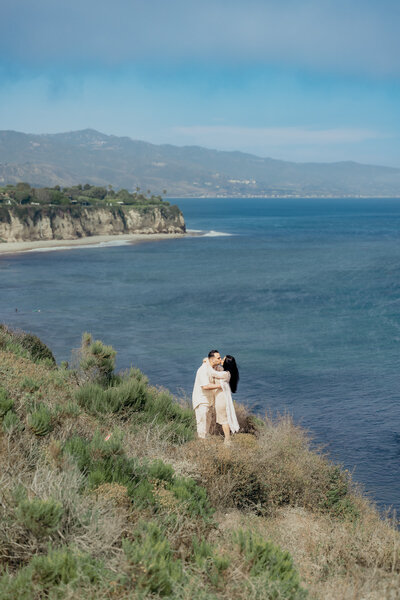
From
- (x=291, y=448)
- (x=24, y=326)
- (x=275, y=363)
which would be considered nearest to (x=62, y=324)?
(x=24, y=326)

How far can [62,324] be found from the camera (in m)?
40.4

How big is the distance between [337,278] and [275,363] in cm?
3363

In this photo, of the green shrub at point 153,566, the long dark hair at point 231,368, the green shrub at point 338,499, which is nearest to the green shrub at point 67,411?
the long dark hair at point 231,368

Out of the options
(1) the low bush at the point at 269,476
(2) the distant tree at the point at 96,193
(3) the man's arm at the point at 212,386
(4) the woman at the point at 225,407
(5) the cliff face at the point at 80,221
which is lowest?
(1) the low bush at the point at 269,476

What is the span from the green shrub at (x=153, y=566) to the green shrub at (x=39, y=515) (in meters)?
0.67

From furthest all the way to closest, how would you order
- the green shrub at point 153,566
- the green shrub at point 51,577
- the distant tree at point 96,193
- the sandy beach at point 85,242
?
the distant tree at point 96,193, the sandy beach at point 85,242, the green shrub at point 153,566, the green shrub at point 51,577

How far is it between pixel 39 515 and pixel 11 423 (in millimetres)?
2560

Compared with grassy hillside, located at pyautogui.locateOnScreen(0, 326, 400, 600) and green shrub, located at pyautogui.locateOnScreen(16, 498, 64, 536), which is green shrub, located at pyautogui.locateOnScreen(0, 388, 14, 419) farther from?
green shrub, located at pyautogui.locateOnScreen(16, 498, 64, 536)

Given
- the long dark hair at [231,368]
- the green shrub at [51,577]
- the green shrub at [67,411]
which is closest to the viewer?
the green shrub at [51,577]

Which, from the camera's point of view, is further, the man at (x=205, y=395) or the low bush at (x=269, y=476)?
the man at (x=205, y=395)

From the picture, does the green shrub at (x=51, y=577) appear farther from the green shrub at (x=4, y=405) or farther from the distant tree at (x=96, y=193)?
the distant tree at (x=96, y=193)

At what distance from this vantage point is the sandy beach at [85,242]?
94.8 m

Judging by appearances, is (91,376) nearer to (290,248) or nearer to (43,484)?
(43,484)

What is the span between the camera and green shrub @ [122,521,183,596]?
17.5 feet
